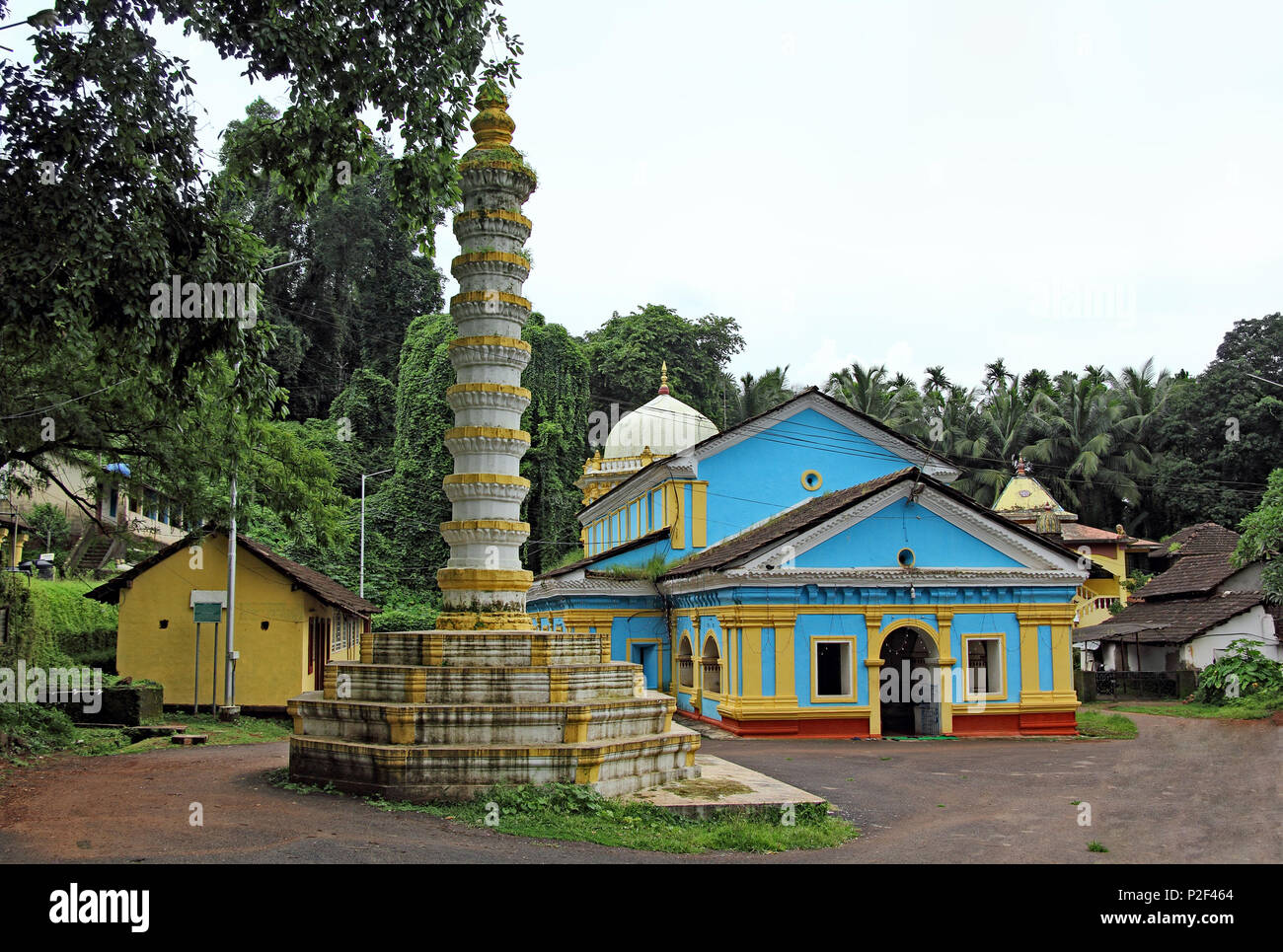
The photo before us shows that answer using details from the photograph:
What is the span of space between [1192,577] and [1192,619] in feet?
13.2

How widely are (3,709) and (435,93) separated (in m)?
12.6

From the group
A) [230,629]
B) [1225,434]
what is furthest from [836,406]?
[1225,434]

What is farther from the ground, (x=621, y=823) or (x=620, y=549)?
(x=620, y=549)

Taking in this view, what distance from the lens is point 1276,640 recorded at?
111 feet

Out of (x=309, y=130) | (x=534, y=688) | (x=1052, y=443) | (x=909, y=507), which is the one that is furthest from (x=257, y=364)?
(x=1052, y=443)

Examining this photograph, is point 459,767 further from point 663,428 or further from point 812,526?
point 663,428

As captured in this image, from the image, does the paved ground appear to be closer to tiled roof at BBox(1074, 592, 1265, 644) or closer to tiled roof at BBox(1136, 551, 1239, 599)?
tiled roof at BBox(1074, 592, 1265, 644)

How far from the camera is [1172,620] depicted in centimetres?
3738

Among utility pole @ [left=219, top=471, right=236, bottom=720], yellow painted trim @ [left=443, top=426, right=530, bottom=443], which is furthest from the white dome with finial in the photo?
yellow painted trim @ [left=443, top=426, right=530, bottom=443]

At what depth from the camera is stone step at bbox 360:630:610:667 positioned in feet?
42.5

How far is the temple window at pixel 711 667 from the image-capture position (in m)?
23.6

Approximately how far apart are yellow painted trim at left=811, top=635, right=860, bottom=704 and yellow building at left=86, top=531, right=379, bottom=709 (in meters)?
11.5

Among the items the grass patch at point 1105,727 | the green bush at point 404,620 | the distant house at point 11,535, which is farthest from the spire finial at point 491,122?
the green bush at point 404,620

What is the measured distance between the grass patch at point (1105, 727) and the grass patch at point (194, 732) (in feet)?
58.3
